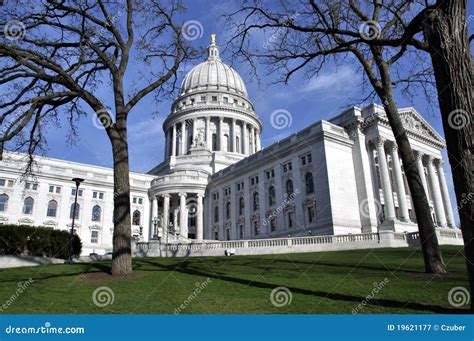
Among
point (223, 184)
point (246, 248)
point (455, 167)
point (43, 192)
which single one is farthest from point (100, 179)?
point (455, 167)

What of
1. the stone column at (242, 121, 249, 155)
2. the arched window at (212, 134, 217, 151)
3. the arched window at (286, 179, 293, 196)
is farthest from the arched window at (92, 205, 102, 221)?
the stone column at (242, 121, 249, 155)

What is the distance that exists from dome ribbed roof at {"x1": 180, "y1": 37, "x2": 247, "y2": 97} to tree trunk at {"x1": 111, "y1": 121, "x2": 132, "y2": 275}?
269 feet

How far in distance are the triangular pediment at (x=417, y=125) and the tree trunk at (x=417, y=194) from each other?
39.1 meters

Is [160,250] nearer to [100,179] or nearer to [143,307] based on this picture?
[143,307]

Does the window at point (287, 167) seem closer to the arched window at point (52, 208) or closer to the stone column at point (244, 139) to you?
the stone column at point (244, 139)

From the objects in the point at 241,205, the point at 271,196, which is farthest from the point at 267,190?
the point at 241,205

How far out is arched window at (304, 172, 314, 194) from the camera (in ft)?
159

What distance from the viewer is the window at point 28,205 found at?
57438 millimetres

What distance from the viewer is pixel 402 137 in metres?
15.7

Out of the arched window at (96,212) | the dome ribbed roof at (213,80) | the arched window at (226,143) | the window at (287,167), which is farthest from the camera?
the dome ribbed roof at (213,80)

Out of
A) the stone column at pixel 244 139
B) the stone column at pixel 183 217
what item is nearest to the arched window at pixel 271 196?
the stone column at pixel 183 217

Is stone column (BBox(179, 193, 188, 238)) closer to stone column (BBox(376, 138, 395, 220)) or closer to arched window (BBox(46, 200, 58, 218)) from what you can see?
arched window (BBox(46, 200, 58, 218))

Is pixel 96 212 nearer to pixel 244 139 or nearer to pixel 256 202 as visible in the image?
pixel 256 202

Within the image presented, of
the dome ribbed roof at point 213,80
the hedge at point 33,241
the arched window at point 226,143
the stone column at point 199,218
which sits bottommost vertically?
the hedge at point 33,241
